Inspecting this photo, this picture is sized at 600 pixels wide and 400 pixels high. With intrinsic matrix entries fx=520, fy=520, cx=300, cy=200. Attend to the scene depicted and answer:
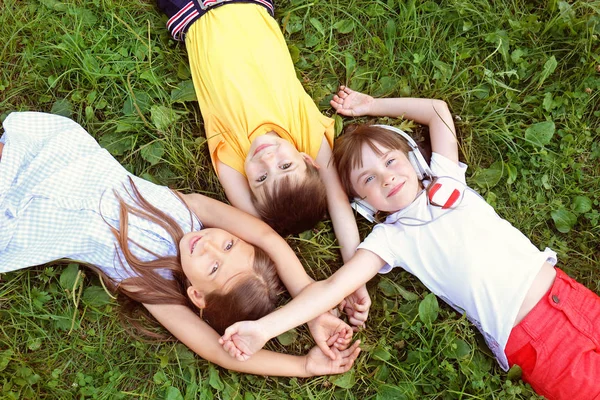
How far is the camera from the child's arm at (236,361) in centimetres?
296

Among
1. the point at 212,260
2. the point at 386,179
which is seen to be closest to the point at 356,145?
the point at 386,179

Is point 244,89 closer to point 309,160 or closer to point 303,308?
point 309,160

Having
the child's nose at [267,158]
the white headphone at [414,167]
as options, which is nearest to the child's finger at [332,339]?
the white headphone at [414,167]

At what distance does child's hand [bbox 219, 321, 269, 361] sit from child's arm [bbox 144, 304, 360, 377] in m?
0.16

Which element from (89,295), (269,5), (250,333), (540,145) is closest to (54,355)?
(89,295)

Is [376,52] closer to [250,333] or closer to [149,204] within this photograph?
[149,204]

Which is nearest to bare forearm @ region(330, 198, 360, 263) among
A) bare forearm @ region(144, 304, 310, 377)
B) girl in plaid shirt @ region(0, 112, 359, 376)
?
girl in plaid shirt @ region(0, 112, 359, 376)

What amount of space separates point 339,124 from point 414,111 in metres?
0.50

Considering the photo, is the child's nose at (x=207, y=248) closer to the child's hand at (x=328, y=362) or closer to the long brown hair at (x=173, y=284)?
the long brown hair at (x=173, y=284)

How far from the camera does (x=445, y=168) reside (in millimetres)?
3164

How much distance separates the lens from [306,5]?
3.56m

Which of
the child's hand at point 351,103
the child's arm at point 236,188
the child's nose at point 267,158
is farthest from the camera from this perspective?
the child's hand at point 351,103

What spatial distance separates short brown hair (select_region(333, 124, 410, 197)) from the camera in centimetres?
305

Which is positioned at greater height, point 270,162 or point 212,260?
point 270,162
